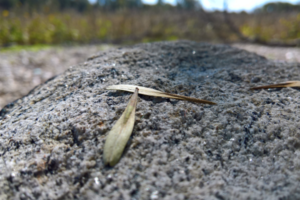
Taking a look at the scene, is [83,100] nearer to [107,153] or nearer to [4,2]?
[107,153]

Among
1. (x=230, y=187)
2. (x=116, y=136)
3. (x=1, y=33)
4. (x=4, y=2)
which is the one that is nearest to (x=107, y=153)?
(x=116, y=136)

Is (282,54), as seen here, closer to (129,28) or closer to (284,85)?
(284,85)

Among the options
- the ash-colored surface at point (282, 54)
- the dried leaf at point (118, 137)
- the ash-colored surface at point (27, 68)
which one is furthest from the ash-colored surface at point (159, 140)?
the ash-colored surface at point (282, 54)

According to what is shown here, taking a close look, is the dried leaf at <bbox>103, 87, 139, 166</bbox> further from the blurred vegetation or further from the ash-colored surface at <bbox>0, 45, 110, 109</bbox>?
the blurred vegetation

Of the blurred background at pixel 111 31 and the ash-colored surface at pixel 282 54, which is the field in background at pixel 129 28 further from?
the ash-colored surface at pixel 282 54

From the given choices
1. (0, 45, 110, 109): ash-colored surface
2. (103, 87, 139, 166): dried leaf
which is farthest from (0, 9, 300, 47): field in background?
(103, 87, 139, 166): dried leaf

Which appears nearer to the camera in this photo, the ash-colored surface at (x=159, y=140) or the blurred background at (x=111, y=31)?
the ash-colored surface at (x=159, y=140)
